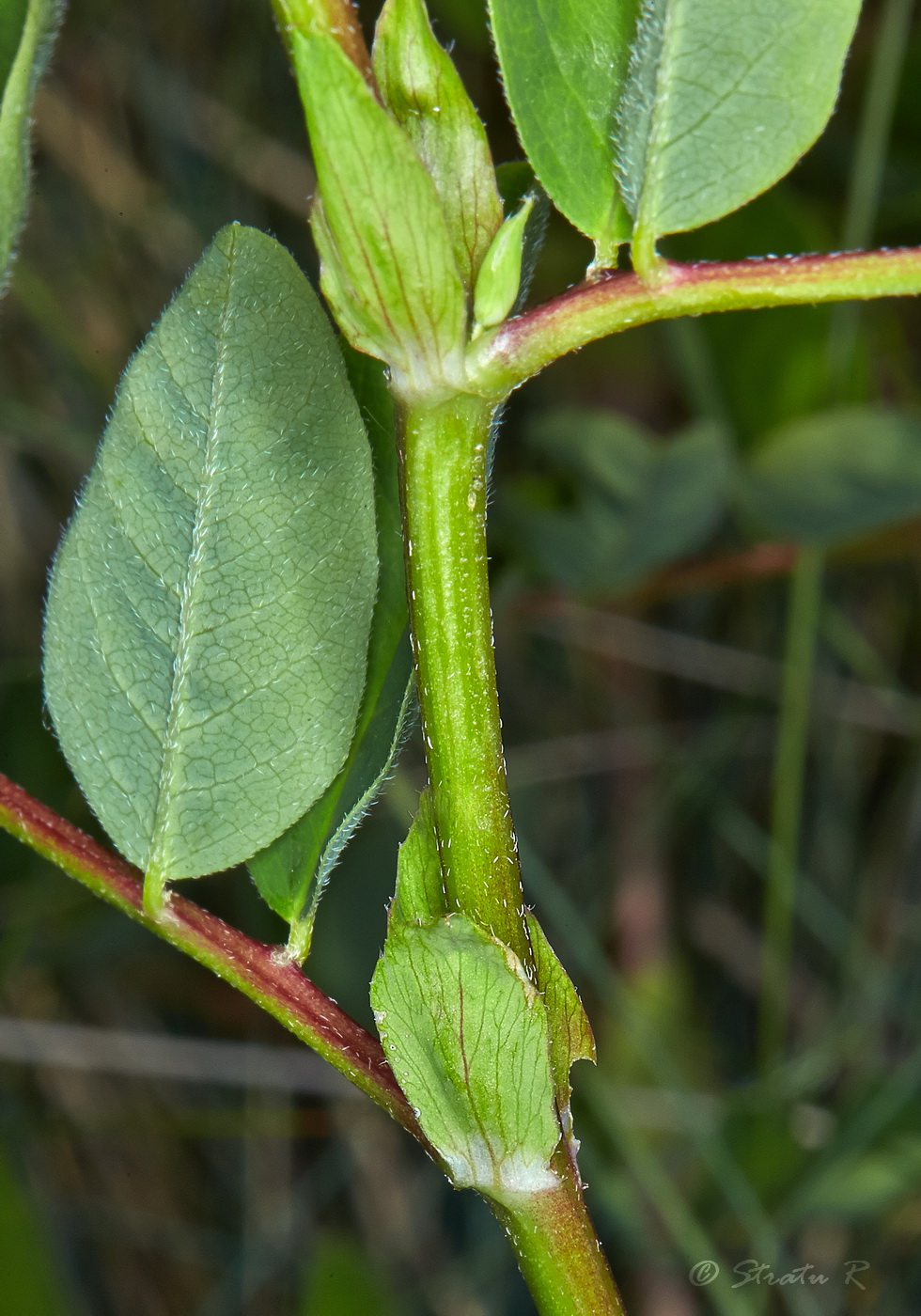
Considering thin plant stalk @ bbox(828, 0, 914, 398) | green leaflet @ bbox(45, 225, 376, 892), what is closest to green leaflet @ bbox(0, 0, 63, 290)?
green leaflet @ bbox(45, 225, 376, 892)

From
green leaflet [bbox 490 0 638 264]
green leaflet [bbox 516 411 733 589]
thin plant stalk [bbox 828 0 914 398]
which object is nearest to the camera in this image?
green leaflet [bbox 490 0 638 264]

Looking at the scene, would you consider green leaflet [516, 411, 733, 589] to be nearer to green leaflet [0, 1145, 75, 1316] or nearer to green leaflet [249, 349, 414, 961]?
green leaflet [249, 349, 414, 961]

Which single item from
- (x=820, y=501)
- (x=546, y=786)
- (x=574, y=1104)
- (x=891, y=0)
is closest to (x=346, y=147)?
(x=820, y=501)

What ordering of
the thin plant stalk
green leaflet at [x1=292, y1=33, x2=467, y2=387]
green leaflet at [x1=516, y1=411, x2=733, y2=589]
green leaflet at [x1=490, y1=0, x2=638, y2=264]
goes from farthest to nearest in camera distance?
the thin plant stalk, green leaflet at [x1=516, y1=411, x2=733, y2=589], green leaflet at [x1=490, y1=0, x2=638, y2=264], green leaflet at [x1=292, y1=33, x2=467, y2=387]

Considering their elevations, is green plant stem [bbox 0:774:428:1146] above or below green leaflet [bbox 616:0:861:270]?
below

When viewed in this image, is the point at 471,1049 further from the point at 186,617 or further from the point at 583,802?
the point at 583,802

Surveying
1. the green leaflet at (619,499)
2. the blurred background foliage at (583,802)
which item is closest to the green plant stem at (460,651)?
the green leaflet at (619,499)
